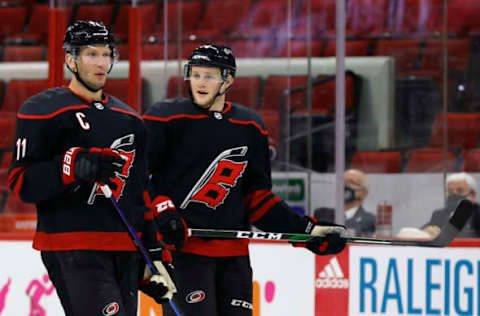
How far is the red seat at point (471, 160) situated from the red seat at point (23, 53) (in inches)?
79.9

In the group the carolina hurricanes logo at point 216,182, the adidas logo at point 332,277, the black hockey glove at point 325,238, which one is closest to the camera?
the carolina hurricanes logo at point 216,182

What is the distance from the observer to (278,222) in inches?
115

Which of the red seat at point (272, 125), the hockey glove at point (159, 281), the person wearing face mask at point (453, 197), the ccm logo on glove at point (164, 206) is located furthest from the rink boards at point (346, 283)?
the hockey glove at point (159, 281)

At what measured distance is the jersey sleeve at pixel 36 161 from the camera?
2.25m

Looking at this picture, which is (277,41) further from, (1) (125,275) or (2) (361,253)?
(1) (125,275)

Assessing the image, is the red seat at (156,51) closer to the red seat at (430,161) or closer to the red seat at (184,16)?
the red seat at (184,16)

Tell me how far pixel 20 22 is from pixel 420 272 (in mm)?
3091

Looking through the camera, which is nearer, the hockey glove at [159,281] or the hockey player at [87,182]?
the hockey player at [87,182]

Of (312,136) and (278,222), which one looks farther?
(312,136)

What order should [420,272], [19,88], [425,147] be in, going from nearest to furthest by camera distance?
[420,272]
[425,147]
[19,88]

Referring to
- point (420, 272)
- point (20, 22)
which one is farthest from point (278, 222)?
point (20, 22)

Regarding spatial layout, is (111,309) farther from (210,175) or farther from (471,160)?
(471,160)

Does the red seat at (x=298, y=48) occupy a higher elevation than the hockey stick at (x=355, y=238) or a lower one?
higher

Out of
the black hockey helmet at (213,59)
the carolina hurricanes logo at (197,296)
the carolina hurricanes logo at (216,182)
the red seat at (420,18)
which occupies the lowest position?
the carolina hurricanes logo at (197,296)
